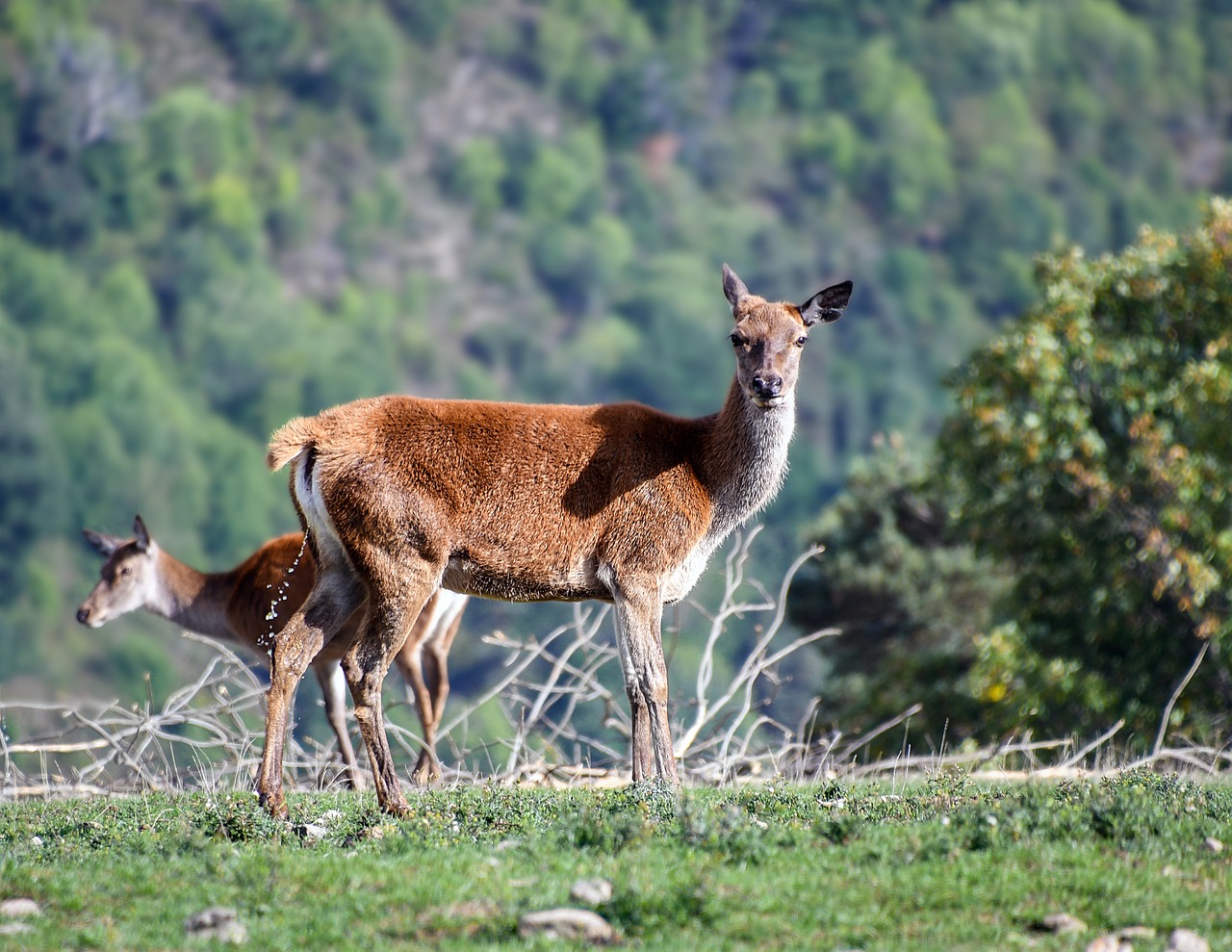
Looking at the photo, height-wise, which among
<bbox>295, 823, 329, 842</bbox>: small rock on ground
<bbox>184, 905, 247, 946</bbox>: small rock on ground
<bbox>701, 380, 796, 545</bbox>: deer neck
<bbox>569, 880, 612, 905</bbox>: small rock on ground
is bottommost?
<bbox>295, 823, 329, 842</bbox>: small rock on ground

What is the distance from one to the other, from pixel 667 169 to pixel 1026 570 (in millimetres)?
131536

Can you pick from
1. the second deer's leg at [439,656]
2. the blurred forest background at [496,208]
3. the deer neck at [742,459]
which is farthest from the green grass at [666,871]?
the blurred forest background at [496,208]

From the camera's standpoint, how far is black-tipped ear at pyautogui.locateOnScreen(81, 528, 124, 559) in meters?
13.8

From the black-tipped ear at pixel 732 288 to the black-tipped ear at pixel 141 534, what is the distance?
5.77 metres

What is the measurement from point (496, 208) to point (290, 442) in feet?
435

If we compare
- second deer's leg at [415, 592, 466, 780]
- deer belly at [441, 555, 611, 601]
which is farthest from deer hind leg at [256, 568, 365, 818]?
second deer's leg at [415, 592, 466, 780]

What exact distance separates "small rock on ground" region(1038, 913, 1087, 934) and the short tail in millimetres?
4255

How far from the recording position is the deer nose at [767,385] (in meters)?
9.00

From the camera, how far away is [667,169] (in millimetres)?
147375

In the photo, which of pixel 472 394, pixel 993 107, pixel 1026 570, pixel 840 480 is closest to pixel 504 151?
pixel 472 394


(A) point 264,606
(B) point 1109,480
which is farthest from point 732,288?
(B) point 1109,480

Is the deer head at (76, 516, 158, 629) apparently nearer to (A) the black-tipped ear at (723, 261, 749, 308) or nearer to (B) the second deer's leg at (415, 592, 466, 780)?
(B) the second deer's leg at (415, 592, 466, 780)

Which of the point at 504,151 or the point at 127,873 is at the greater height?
the point at 504,151

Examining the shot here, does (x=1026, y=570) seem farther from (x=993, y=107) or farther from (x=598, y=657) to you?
(x=993, y=107)
